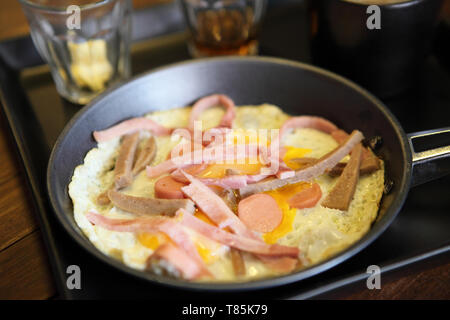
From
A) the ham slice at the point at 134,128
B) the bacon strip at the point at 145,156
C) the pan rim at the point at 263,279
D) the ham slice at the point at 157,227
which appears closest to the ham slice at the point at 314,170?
the pan rim at the point at 263,279

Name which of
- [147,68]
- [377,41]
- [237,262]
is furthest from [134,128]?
[377,41]

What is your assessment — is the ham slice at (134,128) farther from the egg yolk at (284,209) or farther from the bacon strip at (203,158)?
the egg yolk at (284,209)

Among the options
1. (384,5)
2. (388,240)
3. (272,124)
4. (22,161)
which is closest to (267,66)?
(272,124)

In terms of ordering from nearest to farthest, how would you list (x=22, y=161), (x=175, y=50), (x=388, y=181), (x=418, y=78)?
(x=388, y=181) → (x=22, y=161) → (x=418, y=78) → (x=175, y=50)

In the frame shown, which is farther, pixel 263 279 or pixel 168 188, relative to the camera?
pixel 168 188

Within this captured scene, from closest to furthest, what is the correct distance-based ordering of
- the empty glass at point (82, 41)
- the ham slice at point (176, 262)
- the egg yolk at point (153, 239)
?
the ham slice at point (176, 262) → the egg yolk at point (153, 239) → the empty glass at point (82, 41)

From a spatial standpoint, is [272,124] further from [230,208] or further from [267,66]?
Answer: [230,208]

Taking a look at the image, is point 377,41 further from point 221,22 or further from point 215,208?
point 215,208
